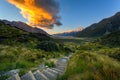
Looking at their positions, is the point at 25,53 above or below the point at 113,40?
above

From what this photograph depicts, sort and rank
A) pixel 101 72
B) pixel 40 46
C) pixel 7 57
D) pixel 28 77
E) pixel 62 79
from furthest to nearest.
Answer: pixel 40 46 < pixel 7 57 < pixel 28 77 < pixel 62 79 < pixel 101 72

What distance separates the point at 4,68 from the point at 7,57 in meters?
5.07

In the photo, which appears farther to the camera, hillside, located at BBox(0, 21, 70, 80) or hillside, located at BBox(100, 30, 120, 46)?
hillside, located at BBox(100, 30, 120, 46)

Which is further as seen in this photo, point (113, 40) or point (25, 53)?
point (113, 40)

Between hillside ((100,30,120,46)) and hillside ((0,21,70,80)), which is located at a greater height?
hillside ((0,21,70,80))

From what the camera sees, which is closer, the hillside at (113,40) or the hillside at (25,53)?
the hillside at (25,53)

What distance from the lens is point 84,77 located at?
6805 millimetres

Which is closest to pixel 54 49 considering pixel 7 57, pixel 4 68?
pixel 7 57

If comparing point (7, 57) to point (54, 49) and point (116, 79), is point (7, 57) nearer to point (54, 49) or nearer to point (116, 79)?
point (116, 79)

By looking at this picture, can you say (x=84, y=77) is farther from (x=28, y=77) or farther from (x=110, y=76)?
(x=28, y=77)

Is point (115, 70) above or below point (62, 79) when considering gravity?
above

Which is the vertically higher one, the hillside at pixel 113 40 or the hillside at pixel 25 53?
the hillside at pixel 25 53

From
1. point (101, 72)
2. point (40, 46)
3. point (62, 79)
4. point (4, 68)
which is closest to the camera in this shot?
point (101, 72)

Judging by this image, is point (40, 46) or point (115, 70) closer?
point (115, 70)
